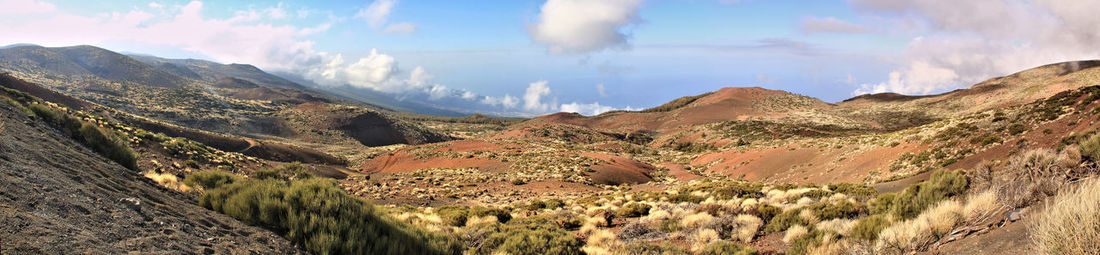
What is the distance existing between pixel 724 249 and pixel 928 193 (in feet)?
12.4

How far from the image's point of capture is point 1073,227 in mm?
3580

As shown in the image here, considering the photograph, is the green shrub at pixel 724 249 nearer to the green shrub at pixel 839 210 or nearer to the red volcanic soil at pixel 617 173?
the green shrub at pixel 839 210

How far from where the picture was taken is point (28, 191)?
4.26m

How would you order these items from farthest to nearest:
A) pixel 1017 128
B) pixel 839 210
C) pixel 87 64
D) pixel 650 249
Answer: pixel 87 64 → pixel 1017 128 → pixel 839 210 → pixel 650 249

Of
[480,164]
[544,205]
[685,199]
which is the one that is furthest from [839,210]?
[480,164]

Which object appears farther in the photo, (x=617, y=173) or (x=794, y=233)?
(x=617, y=173)

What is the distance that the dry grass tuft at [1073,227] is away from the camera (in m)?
3.45

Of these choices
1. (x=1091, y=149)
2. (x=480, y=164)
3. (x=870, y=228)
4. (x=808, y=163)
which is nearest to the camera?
(x=870, y=228)

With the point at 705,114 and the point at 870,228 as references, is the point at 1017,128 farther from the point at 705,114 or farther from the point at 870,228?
the point at 705,114

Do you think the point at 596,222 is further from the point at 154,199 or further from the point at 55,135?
the point at 55,135

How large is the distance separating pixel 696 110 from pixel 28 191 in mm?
79834

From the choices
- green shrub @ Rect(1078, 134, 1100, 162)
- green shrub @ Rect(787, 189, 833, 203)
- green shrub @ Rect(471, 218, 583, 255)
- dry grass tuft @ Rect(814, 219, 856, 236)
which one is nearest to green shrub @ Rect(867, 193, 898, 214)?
dry grass tuft @ Rect(814, 219, 856, 236)

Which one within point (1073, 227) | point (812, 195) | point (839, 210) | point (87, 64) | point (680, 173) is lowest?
point (680, 173)

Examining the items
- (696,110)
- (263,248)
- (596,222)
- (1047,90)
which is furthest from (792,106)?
(263,248)
